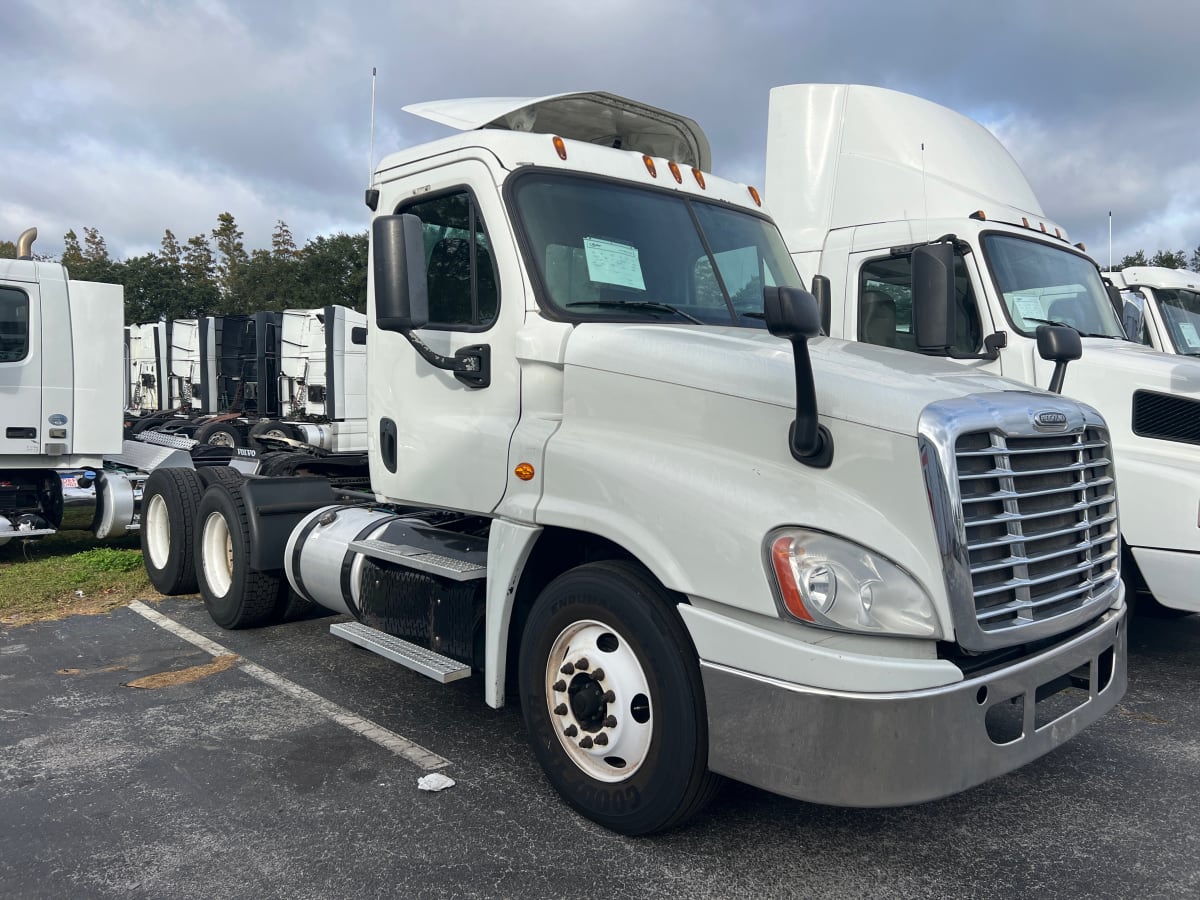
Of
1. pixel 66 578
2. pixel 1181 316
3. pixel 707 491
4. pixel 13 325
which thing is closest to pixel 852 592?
pixel 707 491

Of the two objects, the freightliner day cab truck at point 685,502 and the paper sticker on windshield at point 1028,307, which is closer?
the freightliner day cab truck at point 685,502

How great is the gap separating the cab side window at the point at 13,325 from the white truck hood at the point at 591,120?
608 centimetres

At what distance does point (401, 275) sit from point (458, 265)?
42cm

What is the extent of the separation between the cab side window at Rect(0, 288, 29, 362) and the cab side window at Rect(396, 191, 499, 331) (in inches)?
244

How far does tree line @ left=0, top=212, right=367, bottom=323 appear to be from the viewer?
47.4 meters

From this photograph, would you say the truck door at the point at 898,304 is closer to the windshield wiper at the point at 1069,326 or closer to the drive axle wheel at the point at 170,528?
the windshield wiper at the point at 1069,326

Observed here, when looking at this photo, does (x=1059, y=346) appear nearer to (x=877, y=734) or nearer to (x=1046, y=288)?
(x=877, y=734)

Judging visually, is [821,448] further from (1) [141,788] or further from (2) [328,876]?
(1) [141,788]

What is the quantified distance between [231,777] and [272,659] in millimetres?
1853

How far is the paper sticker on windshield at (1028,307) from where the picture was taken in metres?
6.00

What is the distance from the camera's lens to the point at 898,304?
6426mm

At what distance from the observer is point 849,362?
11.0ft

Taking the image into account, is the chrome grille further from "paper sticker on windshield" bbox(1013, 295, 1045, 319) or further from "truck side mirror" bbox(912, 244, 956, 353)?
"paper sticker on windshield" bbox(1013, 295, 1045, 319)

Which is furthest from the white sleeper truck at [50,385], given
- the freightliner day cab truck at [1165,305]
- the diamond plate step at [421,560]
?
the freightliner day cab truck at [1165,305]
